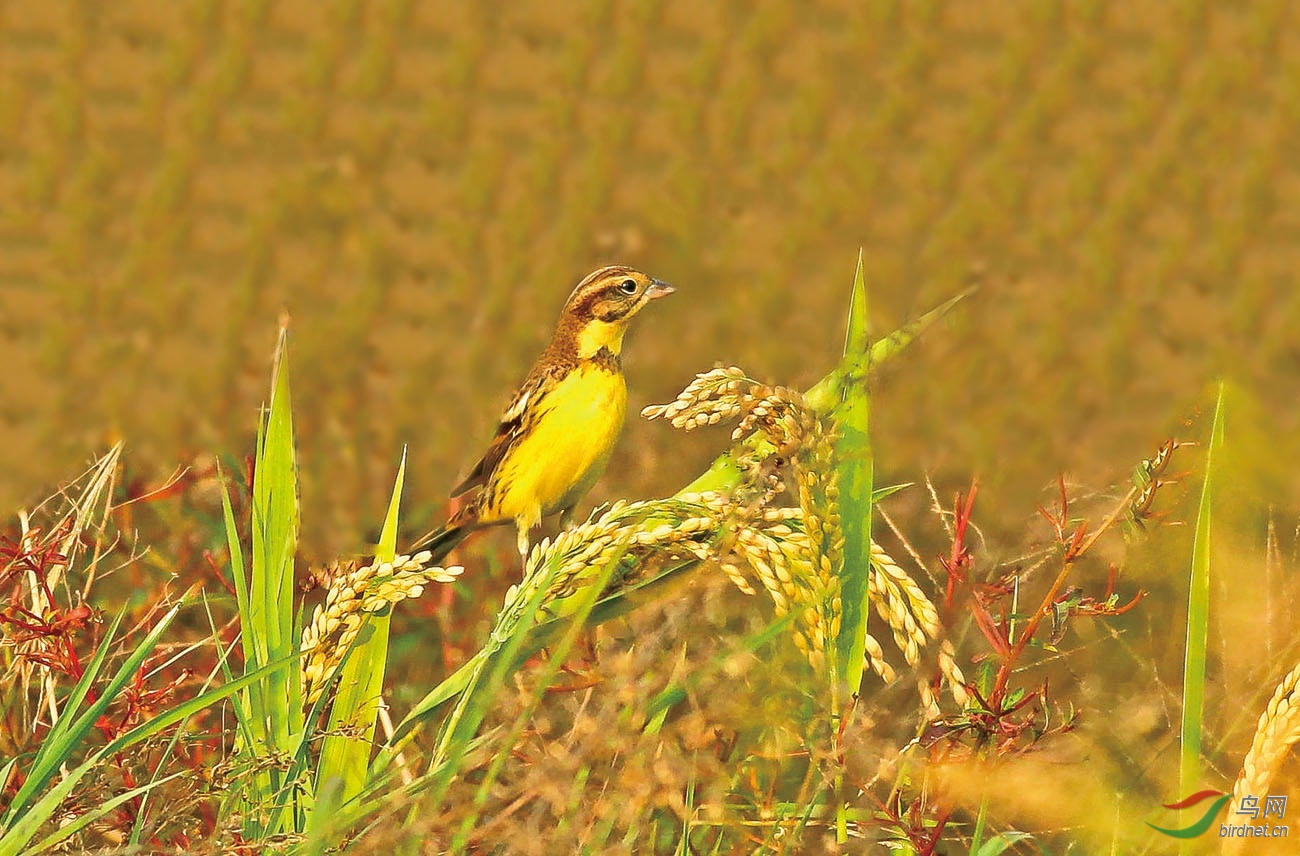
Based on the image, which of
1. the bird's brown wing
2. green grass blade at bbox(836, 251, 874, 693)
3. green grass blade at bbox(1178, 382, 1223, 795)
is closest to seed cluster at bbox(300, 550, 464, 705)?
green grass blade at bbox(836, 251, 874, 693)

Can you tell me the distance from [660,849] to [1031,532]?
1257 mm

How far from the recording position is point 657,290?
3.84 m

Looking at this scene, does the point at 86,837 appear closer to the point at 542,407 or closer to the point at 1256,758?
the point at 1256,758

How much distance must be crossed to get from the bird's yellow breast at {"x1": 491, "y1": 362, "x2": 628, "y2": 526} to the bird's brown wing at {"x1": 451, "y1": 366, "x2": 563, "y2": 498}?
34 mm

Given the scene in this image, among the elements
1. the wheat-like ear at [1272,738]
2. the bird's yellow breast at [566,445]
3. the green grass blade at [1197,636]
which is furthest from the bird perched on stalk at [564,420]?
the wheat-like ear at [1272,738]

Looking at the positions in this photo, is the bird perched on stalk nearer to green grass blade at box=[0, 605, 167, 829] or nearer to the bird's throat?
the bird's throat

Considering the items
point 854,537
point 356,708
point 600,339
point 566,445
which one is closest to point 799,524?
point 854,537

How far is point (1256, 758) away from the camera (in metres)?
1.73

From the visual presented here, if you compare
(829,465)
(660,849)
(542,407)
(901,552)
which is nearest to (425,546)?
(542,407)

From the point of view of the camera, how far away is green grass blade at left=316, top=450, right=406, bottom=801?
1.92m

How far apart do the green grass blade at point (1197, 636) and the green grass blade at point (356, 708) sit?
1.05 meters

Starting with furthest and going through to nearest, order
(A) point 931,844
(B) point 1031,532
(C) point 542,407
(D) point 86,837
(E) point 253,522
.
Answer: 1. (C) point 542,407
2. (B) point 1031,532
3. (E) point 253,522
4. (D) point 86,837
5. (A) point 931,844

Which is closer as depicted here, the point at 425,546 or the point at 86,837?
the point at 86,837

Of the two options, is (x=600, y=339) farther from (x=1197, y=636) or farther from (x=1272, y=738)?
(x=1272, y=738)
